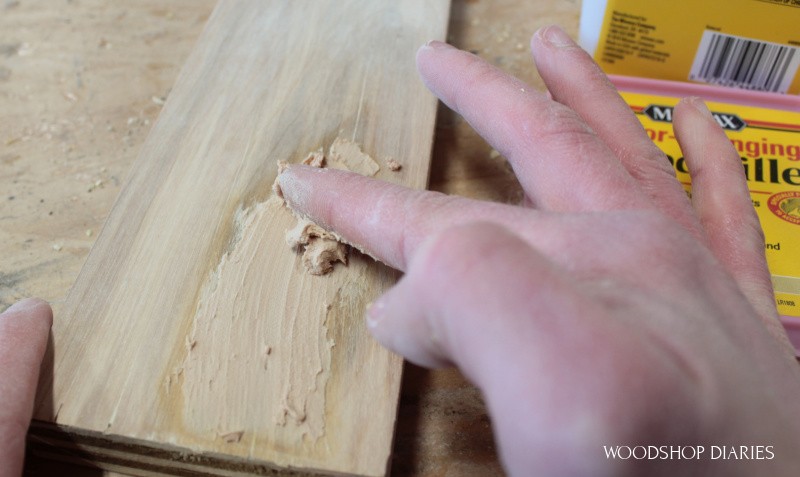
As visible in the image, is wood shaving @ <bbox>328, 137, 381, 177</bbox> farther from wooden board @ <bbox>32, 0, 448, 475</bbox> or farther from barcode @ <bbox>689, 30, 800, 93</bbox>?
barcode @ <bbox>689, 30, 800, 93</bbox>

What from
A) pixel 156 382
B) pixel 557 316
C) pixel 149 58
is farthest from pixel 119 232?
pixel 557 316

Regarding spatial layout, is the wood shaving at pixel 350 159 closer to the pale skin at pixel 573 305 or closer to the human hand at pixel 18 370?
the pale skin at pixel 573 305

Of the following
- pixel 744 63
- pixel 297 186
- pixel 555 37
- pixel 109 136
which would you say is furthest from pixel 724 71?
pixel 109 136

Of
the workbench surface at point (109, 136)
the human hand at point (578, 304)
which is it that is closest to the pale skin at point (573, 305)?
the human hand at point (578, 304)

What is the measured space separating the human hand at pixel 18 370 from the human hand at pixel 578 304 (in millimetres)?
394

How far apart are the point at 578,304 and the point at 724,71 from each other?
1014mm

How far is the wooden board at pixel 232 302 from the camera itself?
2.51 feet

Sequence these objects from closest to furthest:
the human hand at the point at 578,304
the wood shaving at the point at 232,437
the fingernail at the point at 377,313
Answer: the human hand at the point at 578,304 → the fingernail at the point at 377,313 → the wood shaving at the point at 232,437

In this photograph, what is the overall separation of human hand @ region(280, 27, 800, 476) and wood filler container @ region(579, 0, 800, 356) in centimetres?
30

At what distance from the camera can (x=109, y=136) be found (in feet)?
4.09

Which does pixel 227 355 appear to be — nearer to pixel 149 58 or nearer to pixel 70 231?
pixel 70 231

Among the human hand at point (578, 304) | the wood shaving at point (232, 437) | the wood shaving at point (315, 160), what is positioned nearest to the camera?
the human hand at point (578, 304)

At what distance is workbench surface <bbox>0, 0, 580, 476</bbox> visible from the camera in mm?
915

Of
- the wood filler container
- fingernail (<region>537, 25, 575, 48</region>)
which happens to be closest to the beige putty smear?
fingernail (<region>537, 25, 575, 48</region>)
